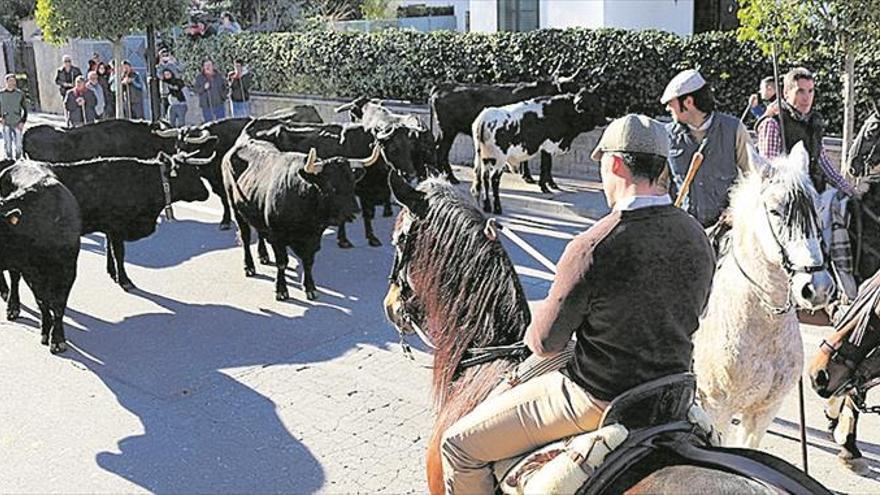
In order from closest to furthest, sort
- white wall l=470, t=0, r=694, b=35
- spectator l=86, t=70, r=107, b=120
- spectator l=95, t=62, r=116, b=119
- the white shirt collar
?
1. the white shirt collar
2. white wall l=470, t=0, r=694, b=35
3. spectator l=86, t=70, r=107, b=120
4. spectator l=95, t=62, r=116, b=119

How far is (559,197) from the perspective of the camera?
44.9ft

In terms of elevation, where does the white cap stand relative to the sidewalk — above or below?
above

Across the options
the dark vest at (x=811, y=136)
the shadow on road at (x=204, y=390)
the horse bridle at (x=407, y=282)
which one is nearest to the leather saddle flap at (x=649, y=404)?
the horse bridle at (x=407, y=282)

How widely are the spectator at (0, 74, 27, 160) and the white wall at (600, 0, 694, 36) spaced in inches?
465

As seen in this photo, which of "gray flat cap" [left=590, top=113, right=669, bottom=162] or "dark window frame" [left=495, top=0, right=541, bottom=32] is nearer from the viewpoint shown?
"gray flat cap" [left=590, top=113, right=669, bottom=162]

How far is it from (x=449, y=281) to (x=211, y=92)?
16562 mm

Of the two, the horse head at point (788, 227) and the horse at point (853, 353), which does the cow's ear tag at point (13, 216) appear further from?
the horse at point (853, 353)

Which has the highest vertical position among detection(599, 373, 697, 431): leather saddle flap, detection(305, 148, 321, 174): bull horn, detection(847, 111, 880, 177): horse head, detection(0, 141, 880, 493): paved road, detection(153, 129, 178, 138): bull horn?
detection(847, 111, 880, 177): horse head

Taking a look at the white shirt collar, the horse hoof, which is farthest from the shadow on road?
the white shirt collar

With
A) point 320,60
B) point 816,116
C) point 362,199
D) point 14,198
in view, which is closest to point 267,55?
point 320,60

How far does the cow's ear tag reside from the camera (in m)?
8.03

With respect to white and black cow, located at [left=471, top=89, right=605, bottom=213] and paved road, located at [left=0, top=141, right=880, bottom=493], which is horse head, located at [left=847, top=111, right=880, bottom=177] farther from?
white and black cow, located at [left=471, top=89, right=605, bottom=213]

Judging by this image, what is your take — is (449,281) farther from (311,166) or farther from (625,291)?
(311,166)

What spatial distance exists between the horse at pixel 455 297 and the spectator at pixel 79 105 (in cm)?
1663
